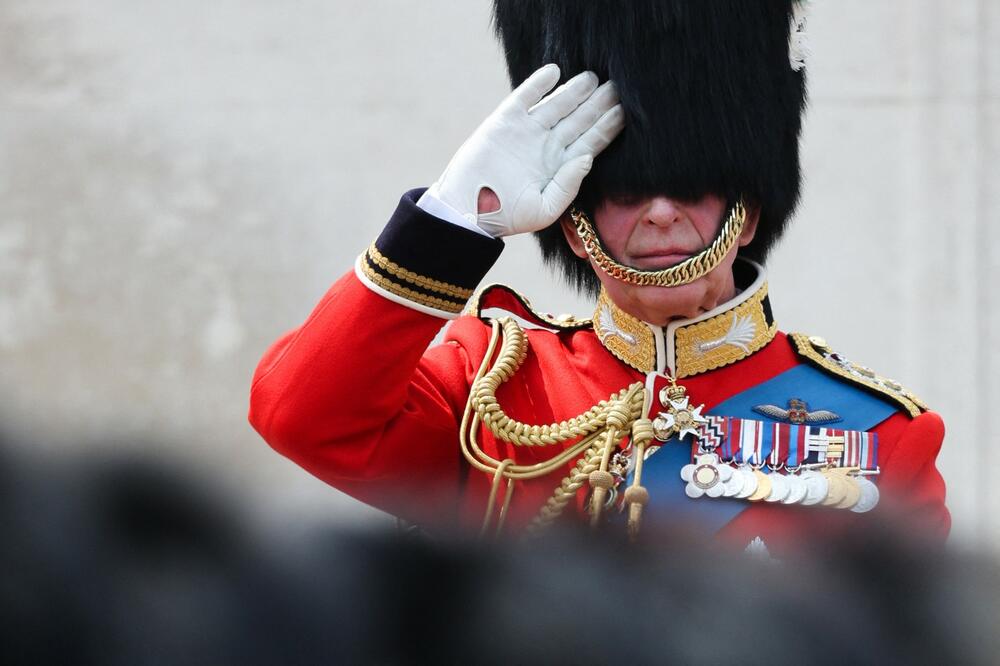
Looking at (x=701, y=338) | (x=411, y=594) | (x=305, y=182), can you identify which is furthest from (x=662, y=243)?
(x=305, y=182)

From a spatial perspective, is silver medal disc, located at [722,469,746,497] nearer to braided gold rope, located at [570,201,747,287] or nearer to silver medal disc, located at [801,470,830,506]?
silver medal disc, located at [801,470,830,506]

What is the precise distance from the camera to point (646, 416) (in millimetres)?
2031

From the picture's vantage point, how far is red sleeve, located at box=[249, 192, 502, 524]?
1.79 metres

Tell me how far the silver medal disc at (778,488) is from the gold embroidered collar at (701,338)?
0.20 metres

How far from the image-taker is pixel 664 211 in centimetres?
197

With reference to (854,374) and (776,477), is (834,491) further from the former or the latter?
(854,374)

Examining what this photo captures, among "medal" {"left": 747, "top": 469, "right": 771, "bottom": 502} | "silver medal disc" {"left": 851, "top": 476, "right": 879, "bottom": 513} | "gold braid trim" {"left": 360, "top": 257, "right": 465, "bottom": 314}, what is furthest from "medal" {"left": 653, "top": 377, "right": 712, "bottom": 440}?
"gold braid trim" {"left": 360, "top": 257, "right": 465, "bottom": 314}

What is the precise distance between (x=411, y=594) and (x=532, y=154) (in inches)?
54.4

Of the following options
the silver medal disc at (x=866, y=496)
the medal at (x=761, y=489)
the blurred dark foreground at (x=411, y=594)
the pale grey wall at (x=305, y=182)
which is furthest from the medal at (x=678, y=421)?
the pale grey wall at (x=305, y=182)

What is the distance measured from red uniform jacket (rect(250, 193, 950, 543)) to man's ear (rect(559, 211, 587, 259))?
87 mm

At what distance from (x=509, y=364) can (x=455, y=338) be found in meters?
0.14

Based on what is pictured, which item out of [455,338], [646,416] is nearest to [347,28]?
[455,338]

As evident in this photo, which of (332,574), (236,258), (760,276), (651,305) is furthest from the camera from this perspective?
(236,258)

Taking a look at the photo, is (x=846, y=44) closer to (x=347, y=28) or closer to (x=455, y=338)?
(x=347, y=28)
